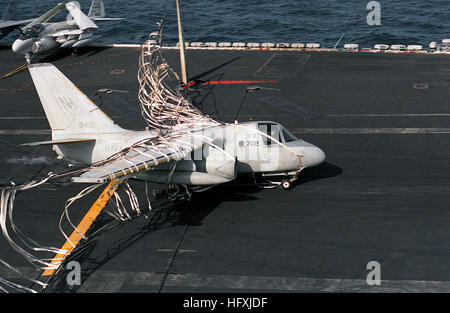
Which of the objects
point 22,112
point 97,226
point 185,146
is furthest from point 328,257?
point 22,112

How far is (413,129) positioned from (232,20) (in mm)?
52331

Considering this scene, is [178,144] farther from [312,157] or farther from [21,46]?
[21,46]

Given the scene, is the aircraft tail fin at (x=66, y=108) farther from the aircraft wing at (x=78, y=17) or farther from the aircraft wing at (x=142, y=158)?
the aircraft wing at (x=78, y=17)

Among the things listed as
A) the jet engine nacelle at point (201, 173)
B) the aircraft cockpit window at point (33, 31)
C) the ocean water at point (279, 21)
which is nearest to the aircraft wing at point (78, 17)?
the aircraft cockpit window at point (33, 31)

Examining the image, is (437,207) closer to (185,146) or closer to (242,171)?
(242,171)

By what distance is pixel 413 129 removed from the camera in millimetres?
34750

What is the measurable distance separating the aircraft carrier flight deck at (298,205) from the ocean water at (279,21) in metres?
29.4

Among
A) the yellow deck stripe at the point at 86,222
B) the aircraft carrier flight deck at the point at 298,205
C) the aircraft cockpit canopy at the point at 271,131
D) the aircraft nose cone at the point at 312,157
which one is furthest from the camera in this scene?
the aircraft nose cone at the point at 312,157

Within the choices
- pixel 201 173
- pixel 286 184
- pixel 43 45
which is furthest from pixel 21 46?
pixel 286 184

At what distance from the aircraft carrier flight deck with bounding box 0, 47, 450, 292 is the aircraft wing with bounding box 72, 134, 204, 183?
3381 millimetres

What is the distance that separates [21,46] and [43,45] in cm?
209

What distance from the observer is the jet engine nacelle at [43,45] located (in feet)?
170

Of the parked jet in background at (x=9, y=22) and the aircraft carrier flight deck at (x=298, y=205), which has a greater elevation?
the parked jet in background at (x=9, y=22)

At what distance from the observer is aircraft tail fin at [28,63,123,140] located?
27.3 m
